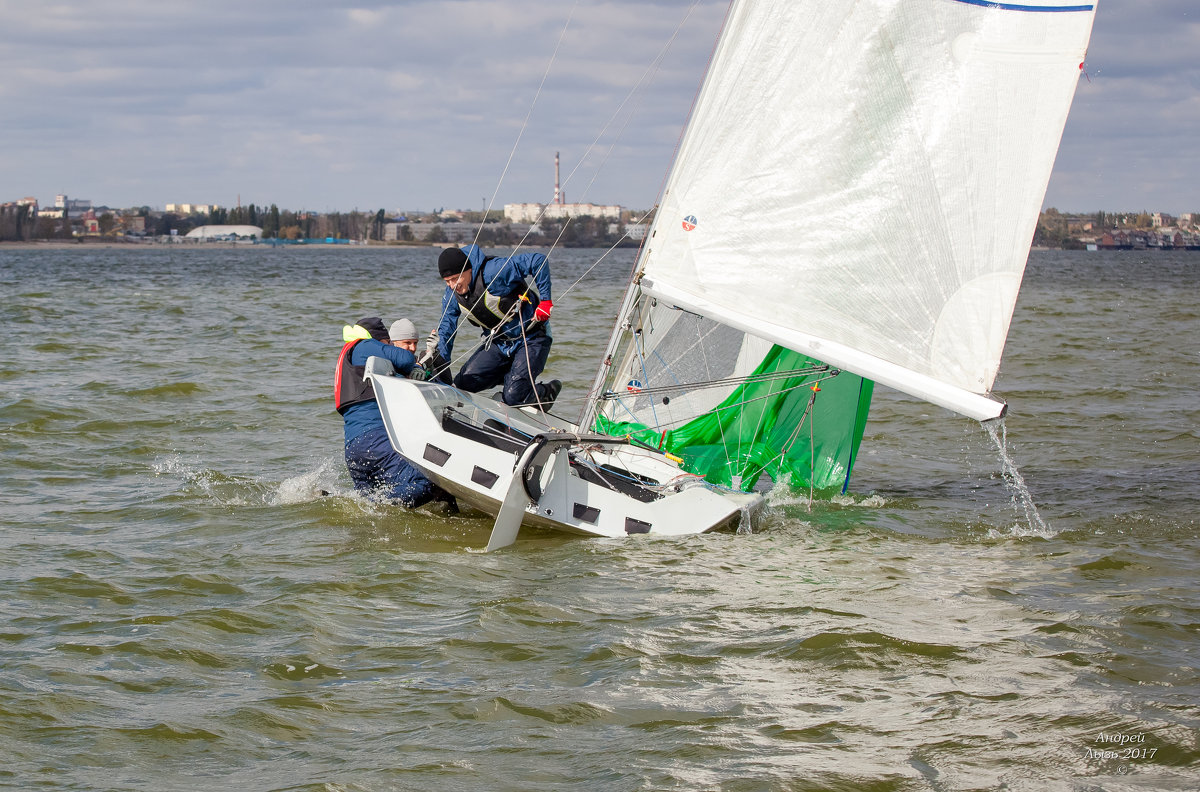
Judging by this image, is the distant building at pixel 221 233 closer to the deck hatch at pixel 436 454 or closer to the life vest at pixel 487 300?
the life vest at pixel 487 300

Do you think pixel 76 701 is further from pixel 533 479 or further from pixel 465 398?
pixel 465 398

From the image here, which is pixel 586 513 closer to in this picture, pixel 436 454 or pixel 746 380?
pixel 436 454

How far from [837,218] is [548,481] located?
7.48 feet

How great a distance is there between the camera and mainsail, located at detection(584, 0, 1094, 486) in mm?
6184

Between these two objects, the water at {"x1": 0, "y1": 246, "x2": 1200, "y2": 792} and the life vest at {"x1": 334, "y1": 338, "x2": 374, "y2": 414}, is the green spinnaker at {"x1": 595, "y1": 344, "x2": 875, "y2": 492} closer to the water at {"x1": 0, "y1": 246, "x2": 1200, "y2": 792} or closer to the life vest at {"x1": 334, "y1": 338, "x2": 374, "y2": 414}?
the water at {"x1": 0, "y1": 246, "x2": 1200, "y2": 792}

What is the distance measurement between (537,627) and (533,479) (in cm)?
147

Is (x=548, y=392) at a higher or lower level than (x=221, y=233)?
lower

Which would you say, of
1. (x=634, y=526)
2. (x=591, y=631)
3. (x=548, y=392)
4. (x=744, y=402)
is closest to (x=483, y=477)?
(x=634, y=526)

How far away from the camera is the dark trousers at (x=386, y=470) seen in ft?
24.3

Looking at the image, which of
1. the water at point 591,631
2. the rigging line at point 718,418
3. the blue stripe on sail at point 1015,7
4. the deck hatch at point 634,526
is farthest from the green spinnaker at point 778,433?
the blue stripe on sail at point 1015,7

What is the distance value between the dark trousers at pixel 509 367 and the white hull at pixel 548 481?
113cm

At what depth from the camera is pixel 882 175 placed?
6.49 meters

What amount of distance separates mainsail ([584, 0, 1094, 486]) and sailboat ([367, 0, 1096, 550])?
1 centimetres

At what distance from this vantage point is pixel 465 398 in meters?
7.50
